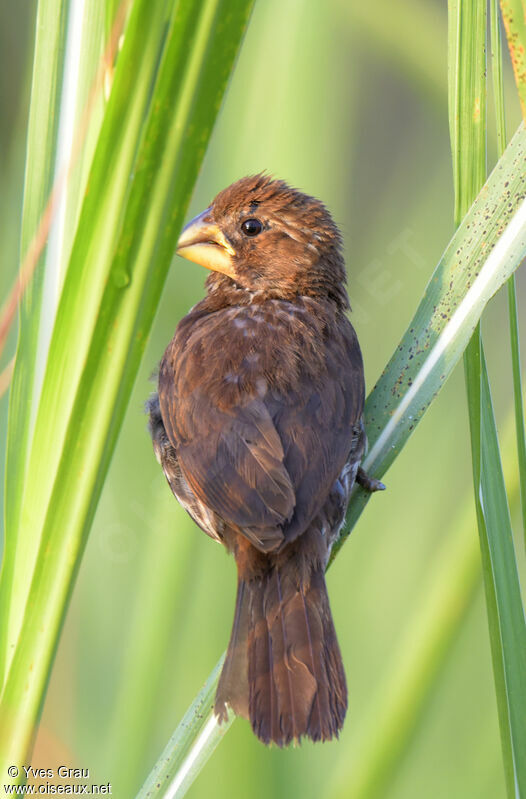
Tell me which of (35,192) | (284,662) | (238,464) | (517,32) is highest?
(517,32)

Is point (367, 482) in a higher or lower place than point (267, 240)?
lower

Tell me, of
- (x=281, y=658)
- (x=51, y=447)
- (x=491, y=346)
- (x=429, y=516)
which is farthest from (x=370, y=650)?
(x=51, y=447)

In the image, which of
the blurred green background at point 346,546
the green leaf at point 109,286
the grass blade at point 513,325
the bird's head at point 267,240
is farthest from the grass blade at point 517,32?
the bird's head at point 267,240

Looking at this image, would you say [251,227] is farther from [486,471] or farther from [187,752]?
[187,752]

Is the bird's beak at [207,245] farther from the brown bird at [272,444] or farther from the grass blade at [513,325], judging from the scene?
the grass blade at [513,325]

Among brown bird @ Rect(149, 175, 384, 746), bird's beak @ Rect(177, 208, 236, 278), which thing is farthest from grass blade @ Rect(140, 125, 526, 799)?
bird's beak @ Rect(177, 208, 236, 278)

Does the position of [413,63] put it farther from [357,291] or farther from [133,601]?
[133,601]

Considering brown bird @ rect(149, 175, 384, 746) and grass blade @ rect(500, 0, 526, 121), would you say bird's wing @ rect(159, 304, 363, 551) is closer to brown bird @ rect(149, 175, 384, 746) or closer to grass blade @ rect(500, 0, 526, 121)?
brown bird @ rect(149, 175, 384, 746)

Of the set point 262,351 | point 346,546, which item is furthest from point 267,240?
point 346,546
